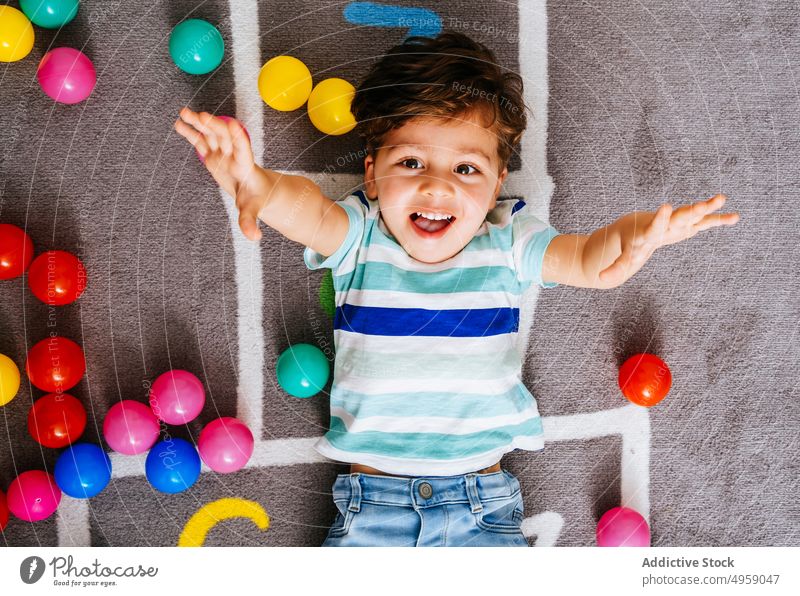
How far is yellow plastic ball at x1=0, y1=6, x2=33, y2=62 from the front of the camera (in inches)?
33.8

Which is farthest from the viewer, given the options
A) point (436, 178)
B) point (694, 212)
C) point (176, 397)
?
point (176, 397)

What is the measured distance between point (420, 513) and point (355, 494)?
85mm

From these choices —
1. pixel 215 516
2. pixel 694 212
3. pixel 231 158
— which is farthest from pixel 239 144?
pixel 215 516

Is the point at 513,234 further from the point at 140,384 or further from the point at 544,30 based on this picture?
A: the point at 140,384

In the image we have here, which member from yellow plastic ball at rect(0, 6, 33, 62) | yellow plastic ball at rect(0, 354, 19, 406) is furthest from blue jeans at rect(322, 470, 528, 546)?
yellow plastic ball at rect(0, 6, 33, 62)

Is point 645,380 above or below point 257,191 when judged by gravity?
below

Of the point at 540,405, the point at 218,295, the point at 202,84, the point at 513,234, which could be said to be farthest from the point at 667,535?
the point at 202,84

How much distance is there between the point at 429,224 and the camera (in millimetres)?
810

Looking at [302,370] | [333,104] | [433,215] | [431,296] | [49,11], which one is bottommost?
[302,370]

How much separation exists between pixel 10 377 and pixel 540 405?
697 mm

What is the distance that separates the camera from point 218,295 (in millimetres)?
939

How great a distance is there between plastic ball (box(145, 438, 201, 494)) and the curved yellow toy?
0.06 m

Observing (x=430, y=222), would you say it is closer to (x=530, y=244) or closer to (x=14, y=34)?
(x=530, y=244)

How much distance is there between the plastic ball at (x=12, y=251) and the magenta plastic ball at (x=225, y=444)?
12.4 inches
